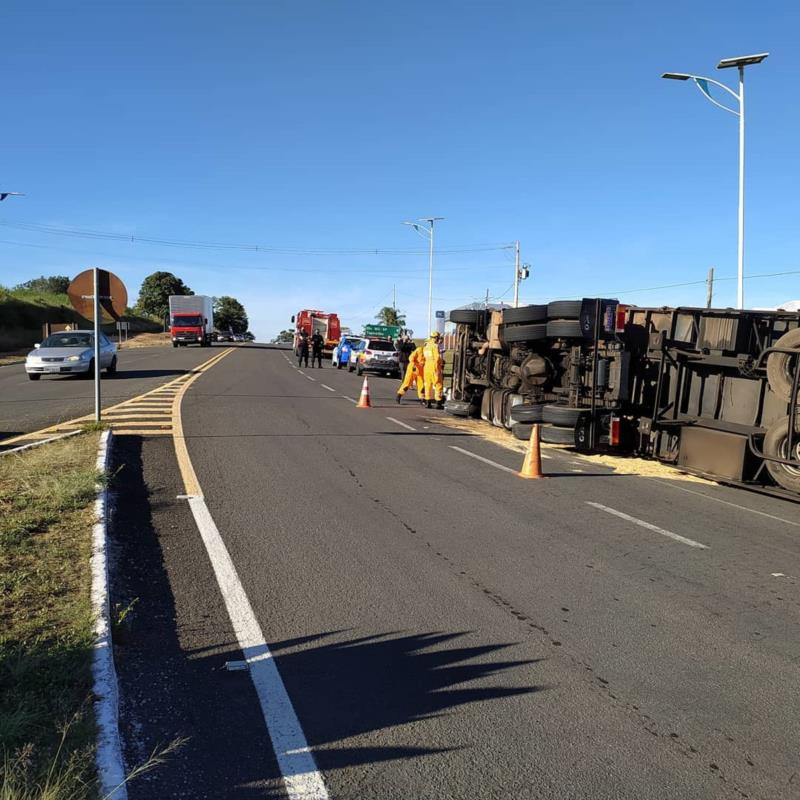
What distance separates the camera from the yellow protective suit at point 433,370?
19.3m

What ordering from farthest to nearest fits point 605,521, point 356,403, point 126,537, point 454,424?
point 356,403, point 454,424, point 605,521, point 126,537

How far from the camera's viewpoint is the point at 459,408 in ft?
58.4

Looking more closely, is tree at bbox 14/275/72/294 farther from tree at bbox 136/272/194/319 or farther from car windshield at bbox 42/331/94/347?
car windshield at bbox 42/331/94/347

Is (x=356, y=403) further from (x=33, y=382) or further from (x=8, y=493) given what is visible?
(x=8, y=493)

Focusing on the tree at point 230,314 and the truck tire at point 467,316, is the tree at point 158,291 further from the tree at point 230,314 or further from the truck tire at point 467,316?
the truck tire at point 467,316

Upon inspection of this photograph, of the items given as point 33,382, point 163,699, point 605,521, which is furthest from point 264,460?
point 33,382

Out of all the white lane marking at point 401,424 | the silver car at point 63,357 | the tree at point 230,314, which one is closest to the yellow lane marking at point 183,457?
the white lane marking at point 401,424

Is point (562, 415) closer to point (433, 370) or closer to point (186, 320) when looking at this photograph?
point (433, 370)

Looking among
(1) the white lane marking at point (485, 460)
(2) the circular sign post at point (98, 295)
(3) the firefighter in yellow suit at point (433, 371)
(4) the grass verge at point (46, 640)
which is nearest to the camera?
(4) the grass verge at point (46, 640)

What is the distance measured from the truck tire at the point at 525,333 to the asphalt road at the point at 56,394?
8.57 metres

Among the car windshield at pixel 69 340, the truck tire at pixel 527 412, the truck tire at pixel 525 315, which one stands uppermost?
the truck tire at pixel 525 315

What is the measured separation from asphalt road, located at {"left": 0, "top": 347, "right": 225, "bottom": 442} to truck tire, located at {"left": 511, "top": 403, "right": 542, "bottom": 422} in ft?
27.5

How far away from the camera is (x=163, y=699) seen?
12.1 ft

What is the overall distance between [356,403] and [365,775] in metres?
17.0
